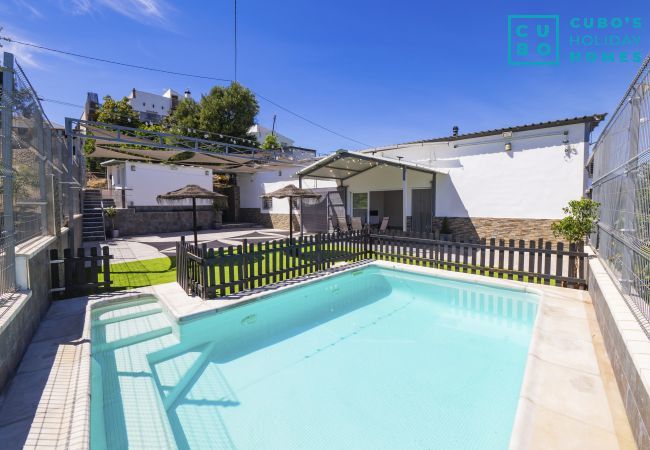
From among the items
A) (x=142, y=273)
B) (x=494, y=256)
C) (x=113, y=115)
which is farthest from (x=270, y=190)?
(x=113, y=115)

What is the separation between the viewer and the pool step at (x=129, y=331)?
4.67m

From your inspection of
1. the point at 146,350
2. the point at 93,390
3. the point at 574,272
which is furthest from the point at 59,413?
the point at 574,272

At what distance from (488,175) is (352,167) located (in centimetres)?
591

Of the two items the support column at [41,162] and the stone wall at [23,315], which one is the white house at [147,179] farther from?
the stone wall at [23,315]

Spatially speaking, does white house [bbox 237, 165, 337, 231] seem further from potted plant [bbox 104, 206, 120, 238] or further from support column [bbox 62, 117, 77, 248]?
support column [bbox 62, 117, 77, 248]

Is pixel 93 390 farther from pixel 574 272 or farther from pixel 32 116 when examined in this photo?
pixel 574 272

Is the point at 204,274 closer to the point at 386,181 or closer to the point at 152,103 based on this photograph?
the point at 386,181

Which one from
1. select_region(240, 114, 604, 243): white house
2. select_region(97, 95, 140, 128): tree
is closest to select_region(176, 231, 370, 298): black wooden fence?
select_region(240, 114, 604, 243): white house

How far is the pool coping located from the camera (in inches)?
95.2

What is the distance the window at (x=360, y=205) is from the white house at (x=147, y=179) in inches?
405

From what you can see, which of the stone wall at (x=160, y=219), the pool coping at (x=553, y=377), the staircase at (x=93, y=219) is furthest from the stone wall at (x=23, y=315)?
the stone wall at (x=160, y=219)

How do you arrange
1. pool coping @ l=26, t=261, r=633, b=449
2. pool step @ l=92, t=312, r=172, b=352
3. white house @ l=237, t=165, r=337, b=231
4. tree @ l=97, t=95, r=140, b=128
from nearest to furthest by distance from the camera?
pool coping @ l=26, t=261, r=633, b=449, pool step @ l=92, t=312, r=172, b=352, white house @ l=237, t=165, r=337, b=231, tree @ l=97, t=95, r=140, b=128

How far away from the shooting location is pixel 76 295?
6.18 metres

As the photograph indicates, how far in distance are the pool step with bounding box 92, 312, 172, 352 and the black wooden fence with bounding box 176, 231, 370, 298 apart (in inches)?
34.8
